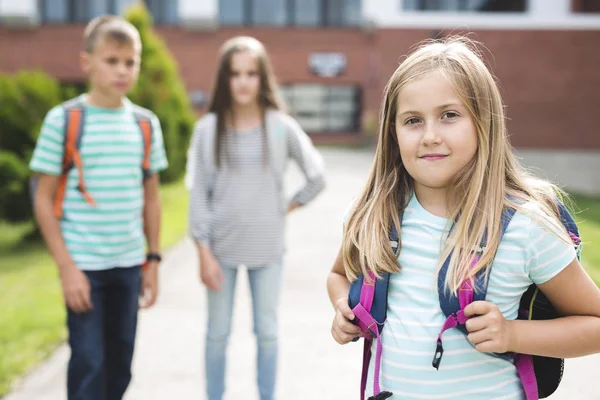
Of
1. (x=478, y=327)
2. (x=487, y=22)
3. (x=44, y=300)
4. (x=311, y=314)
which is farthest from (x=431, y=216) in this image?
(x=487, y=22)

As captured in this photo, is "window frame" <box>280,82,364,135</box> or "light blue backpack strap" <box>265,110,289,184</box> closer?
"light blue backpack strap" <box>265,110,289,184</box>

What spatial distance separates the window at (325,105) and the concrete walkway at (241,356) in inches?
1000

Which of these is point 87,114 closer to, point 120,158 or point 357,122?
point 120,158

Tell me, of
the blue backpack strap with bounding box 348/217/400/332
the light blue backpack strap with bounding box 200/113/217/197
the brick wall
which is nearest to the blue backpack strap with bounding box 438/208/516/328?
the blue backpack strap with bounding box 348/217/400/332

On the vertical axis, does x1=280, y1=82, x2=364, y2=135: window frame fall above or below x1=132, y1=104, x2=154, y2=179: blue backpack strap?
below

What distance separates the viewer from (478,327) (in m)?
1.67

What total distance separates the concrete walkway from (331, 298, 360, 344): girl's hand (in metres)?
2.39

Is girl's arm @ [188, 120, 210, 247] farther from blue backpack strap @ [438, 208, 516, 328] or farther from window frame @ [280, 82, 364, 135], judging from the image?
window frame @ [280, 82, 364, 135]

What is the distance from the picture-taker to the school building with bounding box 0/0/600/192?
2869cm

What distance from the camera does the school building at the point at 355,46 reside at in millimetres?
28688

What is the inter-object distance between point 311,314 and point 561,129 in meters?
25.9

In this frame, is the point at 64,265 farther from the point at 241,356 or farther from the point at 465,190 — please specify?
the point at 241,356

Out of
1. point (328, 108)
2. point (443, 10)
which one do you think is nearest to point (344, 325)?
point (443, 10)

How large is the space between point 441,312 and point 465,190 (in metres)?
0.33
